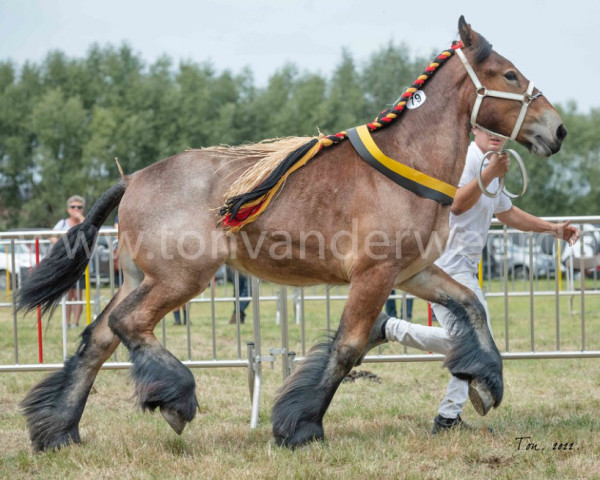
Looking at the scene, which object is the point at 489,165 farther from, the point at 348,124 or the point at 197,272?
the point at 348,124

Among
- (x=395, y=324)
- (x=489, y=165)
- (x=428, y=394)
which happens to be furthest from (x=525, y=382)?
(x=489, y=165)

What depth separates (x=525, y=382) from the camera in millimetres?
7242

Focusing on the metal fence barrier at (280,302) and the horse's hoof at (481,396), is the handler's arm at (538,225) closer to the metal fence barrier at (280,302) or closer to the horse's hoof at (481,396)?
the metal fence barrier at (280,302)

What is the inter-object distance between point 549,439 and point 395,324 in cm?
118

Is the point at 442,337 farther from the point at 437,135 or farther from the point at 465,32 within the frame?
the point at 465,32

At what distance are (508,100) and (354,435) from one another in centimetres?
224

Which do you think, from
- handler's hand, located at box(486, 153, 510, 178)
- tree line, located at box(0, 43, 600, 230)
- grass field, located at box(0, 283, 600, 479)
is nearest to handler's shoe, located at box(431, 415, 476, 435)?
grass field, located at box(0, 283, 600, 479)

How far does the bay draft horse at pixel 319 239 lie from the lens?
4.58 meters

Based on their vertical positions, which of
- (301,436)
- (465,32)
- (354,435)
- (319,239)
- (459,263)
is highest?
(465,32)

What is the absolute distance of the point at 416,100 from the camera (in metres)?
4.80

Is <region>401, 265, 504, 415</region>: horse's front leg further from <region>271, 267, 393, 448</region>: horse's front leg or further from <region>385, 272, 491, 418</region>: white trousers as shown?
<region>271, 267, 393, 448</region>: horse's front leg

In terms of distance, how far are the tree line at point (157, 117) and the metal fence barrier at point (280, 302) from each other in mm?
22390

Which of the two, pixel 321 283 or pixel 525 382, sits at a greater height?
pixel 321 283

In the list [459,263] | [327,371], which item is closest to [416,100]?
[459,263]
